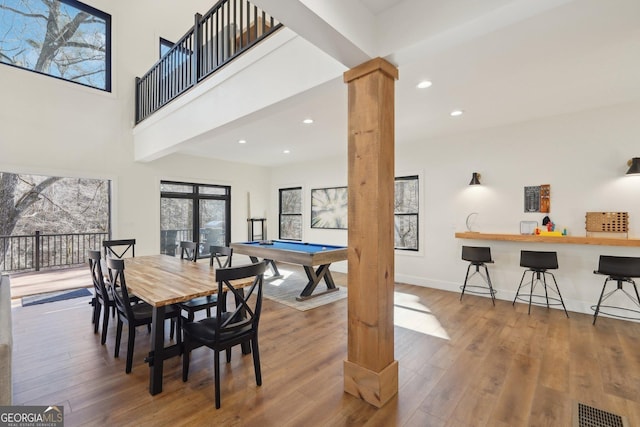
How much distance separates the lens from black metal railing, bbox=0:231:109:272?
21.0ft

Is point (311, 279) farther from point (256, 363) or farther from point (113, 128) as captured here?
point (113, 128)

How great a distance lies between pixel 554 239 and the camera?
382cm

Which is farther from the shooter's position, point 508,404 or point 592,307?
point 592,307

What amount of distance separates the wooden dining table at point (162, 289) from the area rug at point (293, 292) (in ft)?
5.13

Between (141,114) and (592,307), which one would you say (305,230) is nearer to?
(141,114)

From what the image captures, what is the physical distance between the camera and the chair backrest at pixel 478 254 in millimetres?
4281

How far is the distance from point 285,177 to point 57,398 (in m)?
6.39

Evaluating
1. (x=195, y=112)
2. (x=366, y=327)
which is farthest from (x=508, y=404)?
(x=195, y=112)

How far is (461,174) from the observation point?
489 cm

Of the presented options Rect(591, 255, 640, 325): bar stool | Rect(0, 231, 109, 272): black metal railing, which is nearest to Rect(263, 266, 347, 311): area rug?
Rect(591, 255, 640, 325): bar stool

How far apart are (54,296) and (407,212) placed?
6335mm

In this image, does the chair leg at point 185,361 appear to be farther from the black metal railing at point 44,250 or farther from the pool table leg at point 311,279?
the black metal railing at point 44,250

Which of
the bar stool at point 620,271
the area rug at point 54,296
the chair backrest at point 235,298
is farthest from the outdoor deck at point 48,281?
the bar stool at point 620,271

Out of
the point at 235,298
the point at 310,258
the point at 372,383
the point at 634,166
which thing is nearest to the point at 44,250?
the point at 310,258
